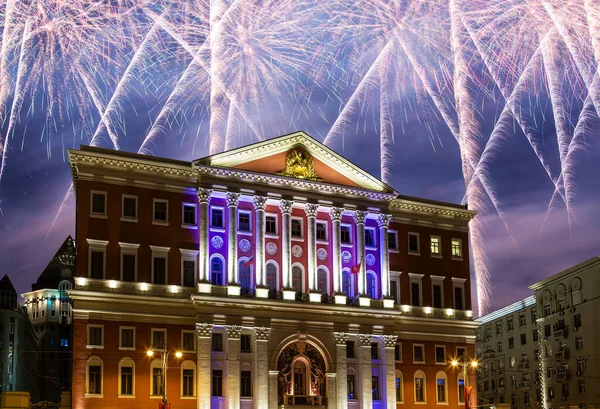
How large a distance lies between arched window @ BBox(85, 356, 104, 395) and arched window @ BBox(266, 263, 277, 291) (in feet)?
46.0

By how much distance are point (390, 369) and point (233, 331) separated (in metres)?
13.5

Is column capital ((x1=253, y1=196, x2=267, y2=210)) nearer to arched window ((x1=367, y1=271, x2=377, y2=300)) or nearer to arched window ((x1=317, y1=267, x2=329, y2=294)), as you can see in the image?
arched window ((x1=317, y1=267, x2=329, y2=294))

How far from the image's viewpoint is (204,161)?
66750mm

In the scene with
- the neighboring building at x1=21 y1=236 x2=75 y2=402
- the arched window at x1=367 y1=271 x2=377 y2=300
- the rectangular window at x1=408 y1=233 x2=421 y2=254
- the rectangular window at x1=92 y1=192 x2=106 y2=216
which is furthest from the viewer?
the neighboring building at x1=21 y1=236 x2=75 y2=402

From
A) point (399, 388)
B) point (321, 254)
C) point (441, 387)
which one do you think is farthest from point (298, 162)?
point (441, 387)

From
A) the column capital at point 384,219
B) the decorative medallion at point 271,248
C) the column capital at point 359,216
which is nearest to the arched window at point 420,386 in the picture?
the column capital at point 384,219

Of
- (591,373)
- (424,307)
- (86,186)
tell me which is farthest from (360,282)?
(591,373)

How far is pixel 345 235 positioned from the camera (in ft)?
236

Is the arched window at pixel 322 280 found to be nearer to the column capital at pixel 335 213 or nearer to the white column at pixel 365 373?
the column capital at pixel 335 213

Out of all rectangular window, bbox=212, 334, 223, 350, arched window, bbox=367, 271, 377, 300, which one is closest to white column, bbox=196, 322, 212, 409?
rectangular window, bbox=212, 334, 223, 350

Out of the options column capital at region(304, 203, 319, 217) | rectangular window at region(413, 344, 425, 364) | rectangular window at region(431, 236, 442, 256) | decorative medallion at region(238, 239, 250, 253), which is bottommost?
rectangular window at region(413, 344, 425, 364)

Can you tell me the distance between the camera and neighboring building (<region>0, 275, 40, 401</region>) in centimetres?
12606

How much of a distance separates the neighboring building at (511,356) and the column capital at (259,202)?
41.4 metres

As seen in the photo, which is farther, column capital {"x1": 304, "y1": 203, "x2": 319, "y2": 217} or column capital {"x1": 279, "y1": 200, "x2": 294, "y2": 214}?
column capital {"x1": 304, "y1": 203, "x2": 319, "y2": 217}
